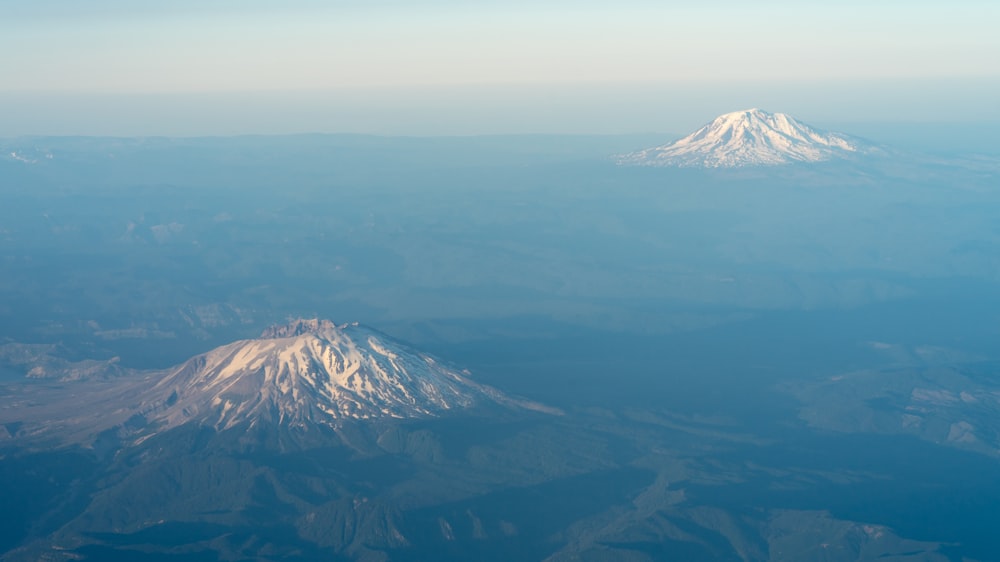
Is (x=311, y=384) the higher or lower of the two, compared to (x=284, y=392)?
higher

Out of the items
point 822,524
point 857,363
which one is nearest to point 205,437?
point 822,524

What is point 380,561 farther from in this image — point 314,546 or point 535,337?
point 535,337

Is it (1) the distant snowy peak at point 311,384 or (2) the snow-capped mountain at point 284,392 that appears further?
(1) the distant snowy peak at point 311,384

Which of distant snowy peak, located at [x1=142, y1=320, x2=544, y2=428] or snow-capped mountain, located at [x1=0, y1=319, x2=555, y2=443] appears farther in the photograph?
distant snowy peak, located at [x1=142, y1=320, x2=544, y2=428]

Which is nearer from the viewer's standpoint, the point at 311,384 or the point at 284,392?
the point at 284,392
